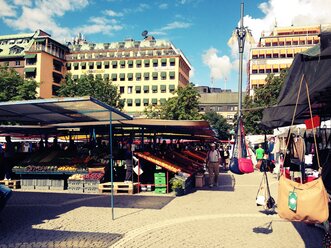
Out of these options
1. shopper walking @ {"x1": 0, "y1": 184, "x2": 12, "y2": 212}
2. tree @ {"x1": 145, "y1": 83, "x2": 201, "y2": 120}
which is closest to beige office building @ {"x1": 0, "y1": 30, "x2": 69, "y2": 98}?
tree @ {"x1": 145, "y1": 83, "x2": 201, "y2": 120}

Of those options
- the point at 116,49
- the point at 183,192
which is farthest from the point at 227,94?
the point at 183,192

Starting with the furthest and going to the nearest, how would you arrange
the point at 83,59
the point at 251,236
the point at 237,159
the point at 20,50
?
the point at 83,59 → the point at 20,50 → the point at 237,159 → the point at 251,236

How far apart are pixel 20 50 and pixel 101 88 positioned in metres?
38.2

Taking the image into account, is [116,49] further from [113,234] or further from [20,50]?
[113,234]

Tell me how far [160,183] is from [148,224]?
5.06m

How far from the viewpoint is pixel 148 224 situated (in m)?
8.27

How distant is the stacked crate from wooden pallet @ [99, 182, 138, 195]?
82 cm

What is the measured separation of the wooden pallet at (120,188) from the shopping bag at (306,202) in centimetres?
901

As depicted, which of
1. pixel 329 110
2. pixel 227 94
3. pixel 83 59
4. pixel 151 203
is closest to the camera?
pixel 329 110

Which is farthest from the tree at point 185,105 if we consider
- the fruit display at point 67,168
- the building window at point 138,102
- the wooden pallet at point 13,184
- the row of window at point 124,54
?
the building window at point 138,102

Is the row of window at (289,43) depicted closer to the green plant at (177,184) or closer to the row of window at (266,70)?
the row of window at (266,70)

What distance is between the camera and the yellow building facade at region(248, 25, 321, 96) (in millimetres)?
84000

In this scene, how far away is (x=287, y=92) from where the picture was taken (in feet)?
20.7

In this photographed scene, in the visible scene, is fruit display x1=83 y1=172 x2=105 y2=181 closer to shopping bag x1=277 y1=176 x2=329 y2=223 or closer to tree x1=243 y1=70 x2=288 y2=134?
shopping bag x1=277 y1=176 x2=329 y2=223
